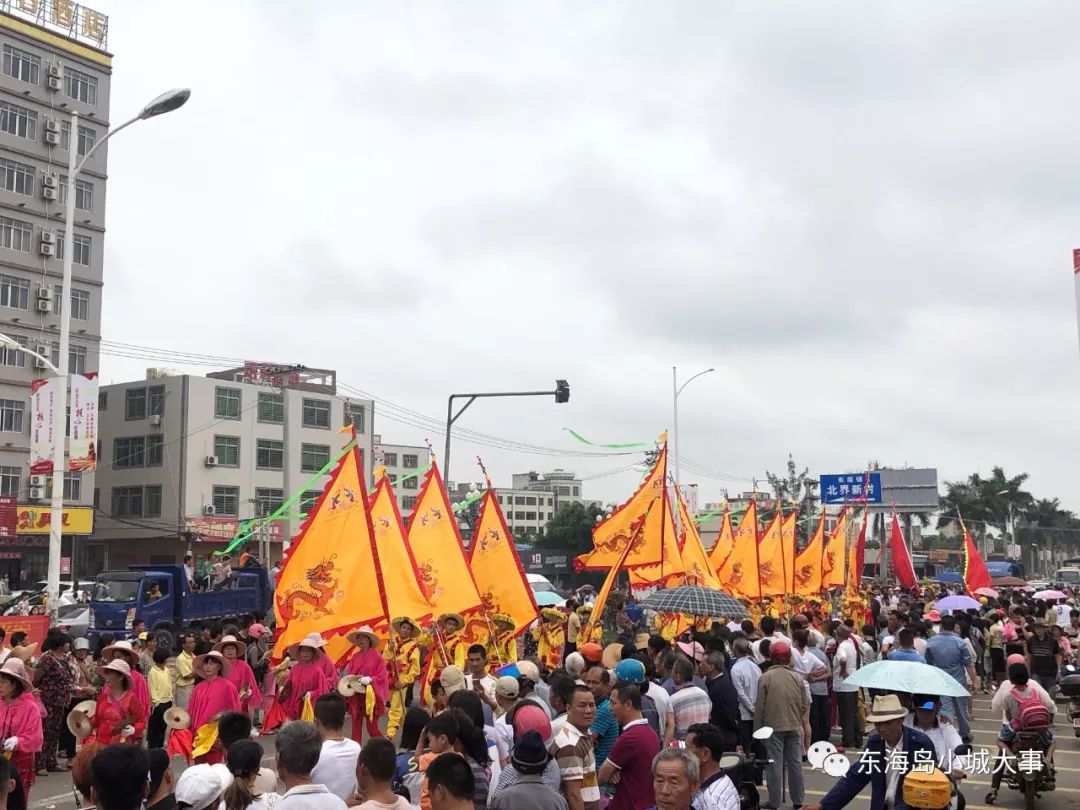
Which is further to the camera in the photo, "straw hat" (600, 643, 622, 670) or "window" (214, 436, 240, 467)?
"window" (214, 436, 240, 467)

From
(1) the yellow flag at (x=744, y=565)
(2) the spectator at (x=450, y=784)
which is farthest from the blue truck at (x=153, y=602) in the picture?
(2) the spectator at (x=450, y=784)

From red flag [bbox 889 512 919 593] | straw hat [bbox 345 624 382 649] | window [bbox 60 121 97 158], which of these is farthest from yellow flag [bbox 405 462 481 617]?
window [bbox 60 121 97 158]

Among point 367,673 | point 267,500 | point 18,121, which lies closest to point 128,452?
point 267,500

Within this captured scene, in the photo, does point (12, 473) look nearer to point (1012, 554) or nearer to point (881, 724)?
point (881, 724)

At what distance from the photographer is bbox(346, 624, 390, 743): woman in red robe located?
1076 centimetres

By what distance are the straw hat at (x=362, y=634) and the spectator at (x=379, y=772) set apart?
6161mm

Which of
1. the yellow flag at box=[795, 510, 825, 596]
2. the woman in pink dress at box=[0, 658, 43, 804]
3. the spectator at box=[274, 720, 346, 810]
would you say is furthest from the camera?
the yellow flag at box=[795, 510, 825, 596]

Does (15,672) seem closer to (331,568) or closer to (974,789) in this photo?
(331,568)

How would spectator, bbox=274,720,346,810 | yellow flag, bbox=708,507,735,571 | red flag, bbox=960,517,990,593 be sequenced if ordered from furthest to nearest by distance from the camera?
red flag, bbox=960,517,990,593, yellow flag, bbox=708,507,735,571, spectator, bbox=274,720,346,810

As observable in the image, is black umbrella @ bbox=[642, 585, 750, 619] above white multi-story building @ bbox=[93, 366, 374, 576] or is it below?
below

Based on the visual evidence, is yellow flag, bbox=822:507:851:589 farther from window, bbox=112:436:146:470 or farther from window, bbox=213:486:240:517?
window, bbox=112:436:146:470

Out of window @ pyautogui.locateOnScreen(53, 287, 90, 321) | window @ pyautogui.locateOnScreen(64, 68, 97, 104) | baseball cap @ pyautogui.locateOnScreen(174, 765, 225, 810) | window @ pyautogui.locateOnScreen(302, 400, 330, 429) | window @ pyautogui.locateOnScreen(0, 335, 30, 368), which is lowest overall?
baseball cap @ pyautogui.locateOnScreen(174, 765, 225, 810)

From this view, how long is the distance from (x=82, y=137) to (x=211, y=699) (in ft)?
123

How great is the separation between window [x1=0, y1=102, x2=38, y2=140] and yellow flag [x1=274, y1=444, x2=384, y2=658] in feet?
110
